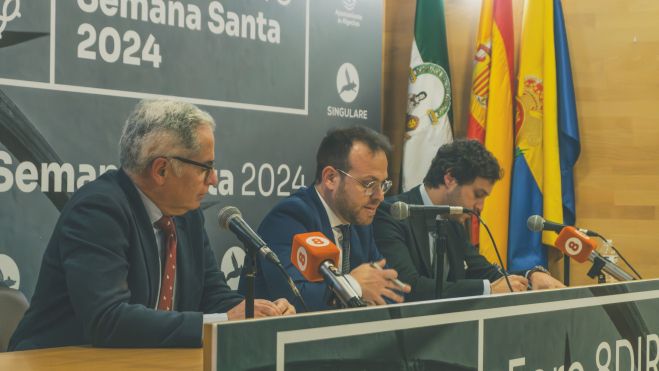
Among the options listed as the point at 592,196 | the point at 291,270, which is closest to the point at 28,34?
the point at 291,270

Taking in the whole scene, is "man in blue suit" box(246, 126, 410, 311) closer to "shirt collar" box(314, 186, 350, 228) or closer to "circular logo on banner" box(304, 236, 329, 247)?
"shirt collar" box(314, 186, 350, 228)

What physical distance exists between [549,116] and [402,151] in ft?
2.67

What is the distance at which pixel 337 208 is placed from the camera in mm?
3293

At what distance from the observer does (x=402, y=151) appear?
4945mm

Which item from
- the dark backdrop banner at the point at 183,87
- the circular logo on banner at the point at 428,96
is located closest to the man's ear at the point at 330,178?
the dark backdrop banner at the point at 183,87

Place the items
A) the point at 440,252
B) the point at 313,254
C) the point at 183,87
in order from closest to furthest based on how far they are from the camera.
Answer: the point at 313,254 < the point at 440,252 < the point at 183,87

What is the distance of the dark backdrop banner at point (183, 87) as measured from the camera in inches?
123

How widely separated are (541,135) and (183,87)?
6.75 feet

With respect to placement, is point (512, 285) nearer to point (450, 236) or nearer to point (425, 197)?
point (450, 236)

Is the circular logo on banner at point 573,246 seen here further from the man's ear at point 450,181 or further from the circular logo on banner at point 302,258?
the circular logo on banner at point 302,258

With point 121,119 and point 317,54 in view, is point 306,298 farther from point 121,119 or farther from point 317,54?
point 317,54

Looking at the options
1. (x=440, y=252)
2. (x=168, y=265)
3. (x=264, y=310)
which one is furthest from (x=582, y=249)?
(x=168, y=265)

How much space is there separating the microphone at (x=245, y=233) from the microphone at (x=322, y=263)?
63 mm

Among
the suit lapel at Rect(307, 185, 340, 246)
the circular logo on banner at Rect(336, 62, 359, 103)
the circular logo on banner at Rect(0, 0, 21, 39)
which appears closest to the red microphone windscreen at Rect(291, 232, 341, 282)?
the suit lapel at Rect(307, 185, 340, 246)
